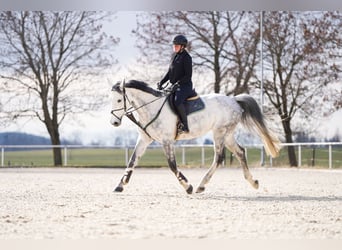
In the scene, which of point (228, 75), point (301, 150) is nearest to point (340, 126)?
point (301, 150)

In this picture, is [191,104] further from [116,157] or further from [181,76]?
[116,157]

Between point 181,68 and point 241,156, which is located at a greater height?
point 181,68

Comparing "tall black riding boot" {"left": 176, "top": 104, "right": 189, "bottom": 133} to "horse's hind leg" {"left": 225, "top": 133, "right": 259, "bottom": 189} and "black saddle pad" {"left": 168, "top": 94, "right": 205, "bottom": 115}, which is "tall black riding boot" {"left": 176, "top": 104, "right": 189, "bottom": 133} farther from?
"horse's hind leg" {"left": 225, "top": 133, "right": 259, "bottom": 189}

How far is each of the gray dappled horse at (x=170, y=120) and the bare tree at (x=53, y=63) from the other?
7.61 meters

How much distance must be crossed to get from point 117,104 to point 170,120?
1.70 feet

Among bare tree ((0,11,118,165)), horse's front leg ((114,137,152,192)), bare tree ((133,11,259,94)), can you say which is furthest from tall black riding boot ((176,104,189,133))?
bare tree ((0,11,118,165))

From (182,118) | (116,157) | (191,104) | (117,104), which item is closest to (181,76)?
(191,104)

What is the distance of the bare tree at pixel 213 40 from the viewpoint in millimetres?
13633

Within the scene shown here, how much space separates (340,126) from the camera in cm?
1295

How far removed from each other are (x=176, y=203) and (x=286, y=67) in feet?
27.7

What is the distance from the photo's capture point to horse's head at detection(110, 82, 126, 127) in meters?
6.42

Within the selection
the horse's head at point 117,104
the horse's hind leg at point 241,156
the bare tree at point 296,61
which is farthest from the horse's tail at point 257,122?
the bare tree at point 296,61

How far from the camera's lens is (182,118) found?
6.48m

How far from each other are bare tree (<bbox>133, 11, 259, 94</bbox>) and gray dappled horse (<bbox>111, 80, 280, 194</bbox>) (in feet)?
22.8
